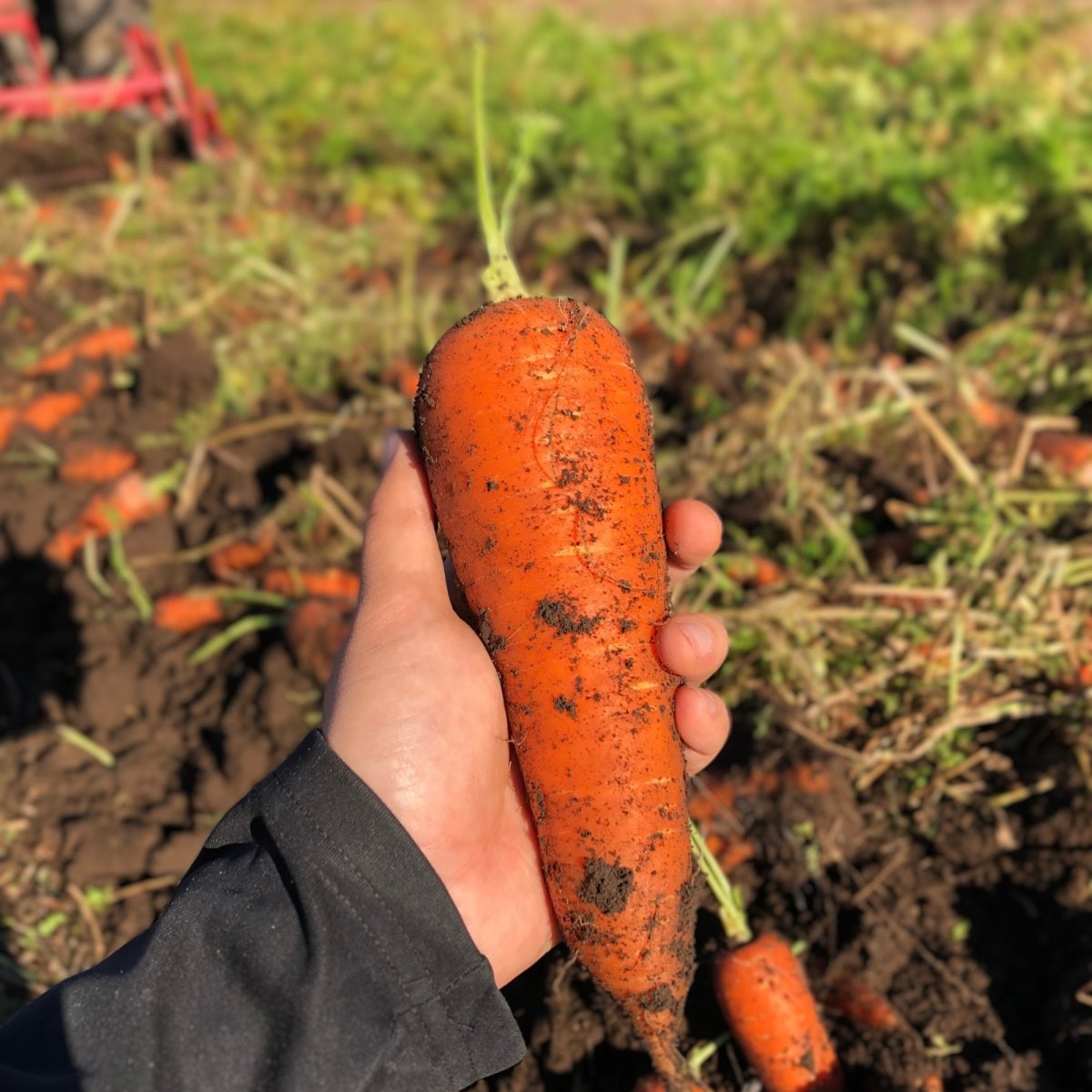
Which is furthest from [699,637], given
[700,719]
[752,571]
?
[752,571]

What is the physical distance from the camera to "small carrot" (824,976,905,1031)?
2139 millimetres

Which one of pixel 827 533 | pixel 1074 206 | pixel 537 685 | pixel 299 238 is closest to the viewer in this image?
pixel 537 685

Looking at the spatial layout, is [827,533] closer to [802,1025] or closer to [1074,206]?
[802,1025]

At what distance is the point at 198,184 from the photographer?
5586mm

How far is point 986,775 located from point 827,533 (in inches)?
33.0

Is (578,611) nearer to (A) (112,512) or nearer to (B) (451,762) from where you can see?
(B) (451,762)

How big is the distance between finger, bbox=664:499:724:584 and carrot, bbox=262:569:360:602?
1.33 metres

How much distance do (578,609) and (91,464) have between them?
98.0 inches

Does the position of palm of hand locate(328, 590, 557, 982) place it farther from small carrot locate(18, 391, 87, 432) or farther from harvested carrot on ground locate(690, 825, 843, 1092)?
small carrot locate(18, 391, 87, 432)

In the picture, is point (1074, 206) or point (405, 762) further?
point (1074, 206)

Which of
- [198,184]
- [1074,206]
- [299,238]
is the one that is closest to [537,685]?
[1074,206]

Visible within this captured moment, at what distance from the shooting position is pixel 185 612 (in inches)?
130

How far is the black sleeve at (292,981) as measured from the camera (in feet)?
4.94

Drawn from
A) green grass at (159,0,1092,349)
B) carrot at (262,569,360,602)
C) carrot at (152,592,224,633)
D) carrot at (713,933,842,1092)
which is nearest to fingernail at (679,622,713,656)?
carrot at (713,933,842,1092)
